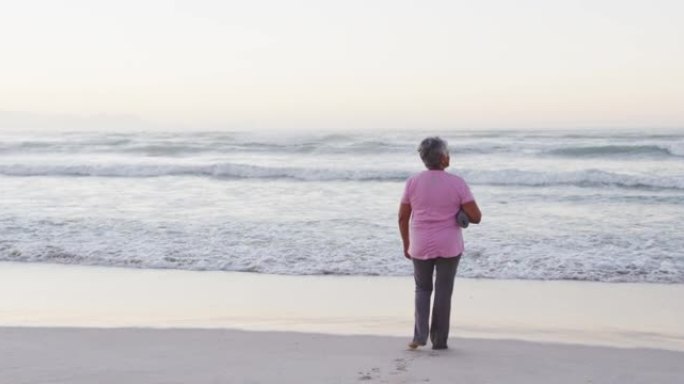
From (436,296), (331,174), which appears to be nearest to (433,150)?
(436,296)

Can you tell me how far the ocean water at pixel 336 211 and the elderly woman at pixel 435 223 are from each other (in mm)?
3218

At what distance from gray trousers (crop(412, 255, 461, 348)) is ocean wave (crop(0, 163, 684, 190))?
15.7 meters

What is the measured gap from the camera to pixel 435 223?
17.0ft

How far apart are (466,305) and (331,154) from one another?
84.9 ft

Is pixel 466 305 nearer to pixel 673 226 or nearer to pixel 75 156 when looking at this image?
pixel 673 226

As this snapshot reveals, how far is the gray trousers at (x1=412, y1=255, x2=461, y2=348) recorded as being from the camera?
5285 mm

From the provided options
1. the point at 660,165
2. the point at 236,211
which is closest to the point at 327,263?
the point at 236,211

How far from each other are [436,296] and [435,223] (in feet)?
1.69

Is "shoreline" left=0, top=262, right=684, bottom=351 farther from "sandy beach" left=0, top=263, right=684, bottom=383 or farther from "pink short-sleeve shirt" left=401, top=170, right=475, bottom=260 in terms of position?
"pink short-sleeve shirt" left=401, top=170, right=475, bottom=260

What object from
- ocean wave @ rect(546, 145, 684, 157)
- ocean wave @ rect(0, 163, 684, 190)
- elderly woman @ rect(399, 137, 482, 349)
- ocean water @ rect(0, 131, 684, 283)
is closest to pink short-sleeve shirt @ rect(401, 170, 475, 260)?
elderly woman @ rect(399, 137, 482, 349)

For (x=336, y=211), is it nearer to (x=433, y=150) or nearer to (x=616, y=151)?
(x=433, y=150)

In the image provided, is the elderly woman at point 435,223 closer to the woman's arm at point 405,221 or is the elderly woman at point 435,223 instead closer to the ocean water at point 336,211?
the woman's arm at point 405,221

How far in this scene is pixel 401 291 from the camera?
25.2 feet

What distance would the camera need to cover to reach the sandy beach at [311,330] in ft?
15.8
